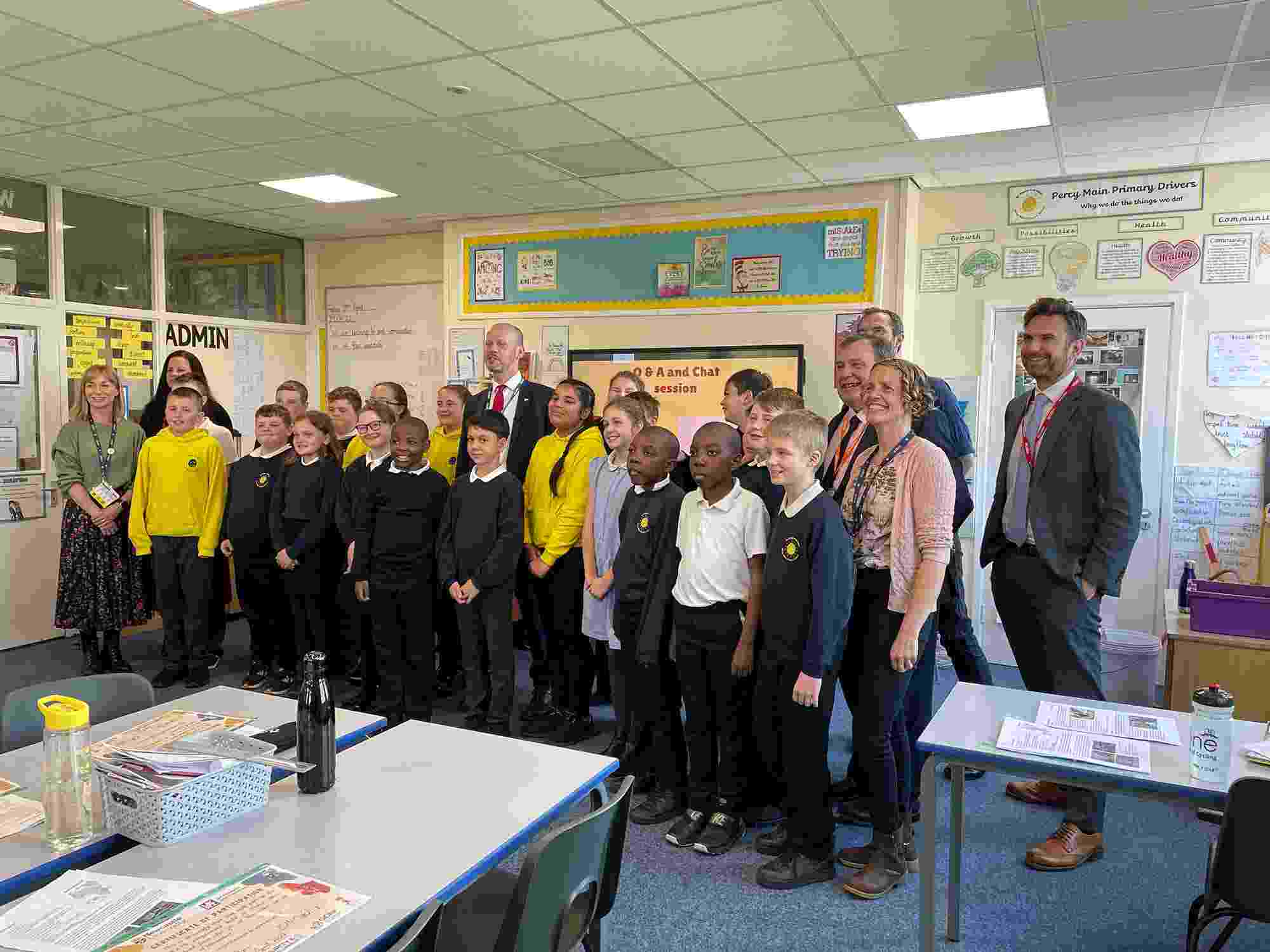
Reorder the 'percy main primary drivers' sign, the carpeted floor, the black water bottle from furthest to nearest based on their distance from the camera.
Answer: the 'percy main primary drivers' sign → the carpeted floor → the black water bottle

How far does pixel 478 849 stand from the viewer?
5.10 ft

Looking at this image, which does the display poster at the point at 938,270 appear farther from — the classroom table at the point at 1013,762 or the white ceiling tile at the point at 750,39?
the classroom table at the point at 1013,762

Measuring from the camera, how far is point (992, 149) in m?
4.45

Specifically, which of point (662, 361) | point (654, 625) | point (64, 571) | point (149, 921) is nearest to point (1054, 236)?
point (662, 361)

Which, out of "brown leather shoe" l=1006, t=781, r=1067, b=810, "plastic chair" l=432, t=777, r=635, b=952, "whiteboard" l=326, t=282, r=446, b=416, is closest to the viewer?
"plastic chair" l=432, t=777, r=635, b=952

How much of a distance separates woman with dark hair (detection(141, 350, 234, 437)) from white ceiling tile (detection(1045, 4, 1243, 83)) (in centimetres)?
457

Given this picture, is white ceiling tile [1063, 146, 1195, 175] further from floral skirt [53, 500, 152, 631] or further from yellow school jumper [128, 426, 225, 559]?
floral skirt [53, 500, 152, 631]

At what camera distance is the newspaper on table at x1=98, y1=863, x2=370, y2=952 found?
125cm

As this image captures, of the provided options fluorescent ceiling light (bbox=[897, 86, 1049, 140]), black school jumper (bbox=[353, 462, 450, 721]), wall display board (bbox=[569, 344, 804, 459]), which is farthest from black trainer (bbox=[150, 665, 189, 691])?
fluorescent ceiling light (bbox=[897, 86, 1049, 140])

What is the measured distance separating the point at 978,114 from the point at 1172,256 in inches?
64.1

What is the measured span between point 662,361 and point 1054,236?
92.7 inches

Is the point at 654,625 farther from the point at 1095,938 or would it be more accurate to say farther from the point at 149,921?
the point at 149,921

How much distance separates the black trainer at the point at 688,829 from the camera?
2941 mm

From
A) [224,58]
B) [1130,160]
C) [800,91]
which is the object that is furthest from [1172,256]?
[224,58]
